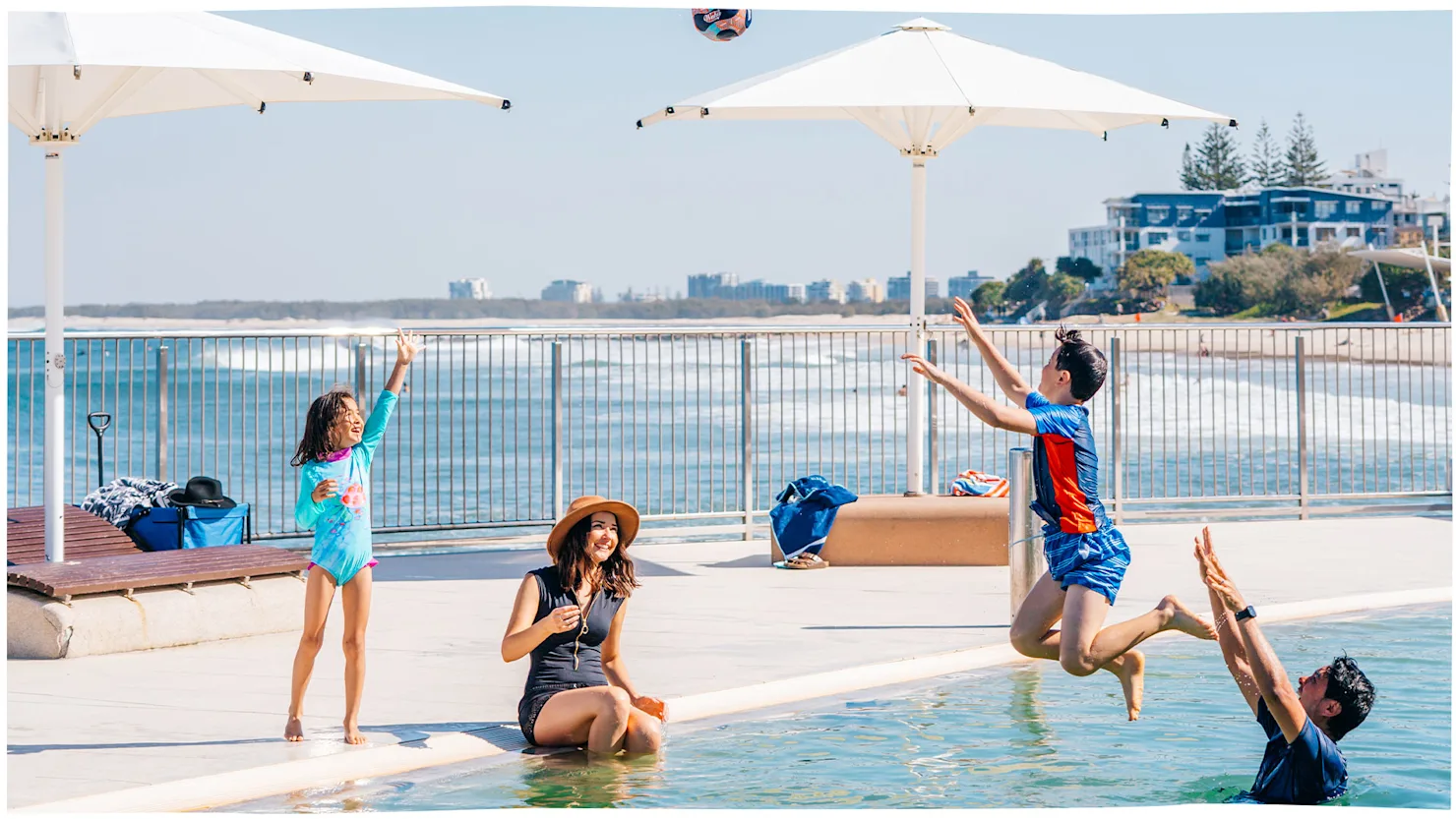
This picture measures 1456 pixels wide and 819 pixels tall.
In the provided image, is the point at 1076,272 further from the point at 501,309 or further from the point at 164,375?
the point at 164,375

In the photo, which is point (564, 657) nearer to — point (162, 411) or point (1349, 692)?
point (1349, 692)

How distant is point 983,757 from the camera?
643cm

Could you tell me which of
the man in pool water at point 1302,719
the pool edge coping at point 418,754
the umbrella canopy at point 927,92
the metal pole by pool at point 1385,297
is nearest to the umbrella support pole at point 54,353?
the pool edge coping at point 418,754

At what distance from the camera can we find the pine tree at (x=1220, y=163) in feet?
483

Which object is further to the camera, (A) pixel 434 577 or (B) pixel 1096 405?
(B) pixel 1096 405

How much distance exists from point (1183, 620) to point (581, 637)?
2.33 m

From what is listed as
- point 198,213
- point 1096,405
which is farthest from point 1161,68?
point 1096,405

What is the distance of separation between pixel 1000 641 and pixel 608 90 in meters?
102

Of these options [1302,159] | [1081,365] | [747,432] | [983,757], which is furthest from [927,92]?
A: [1302,159]

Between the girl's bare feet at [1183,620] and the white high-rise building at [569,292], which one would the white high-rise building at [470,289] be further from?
the girl's bare feet at [1183,620]

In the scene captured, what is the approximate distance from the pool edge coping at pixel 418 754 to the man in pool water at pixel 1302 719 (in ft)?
7.25

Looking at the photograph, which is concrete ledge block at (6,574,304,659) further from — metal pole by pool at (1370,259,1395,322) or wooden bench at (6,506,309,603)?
metal pole by pool at (1370,259,1395,322)

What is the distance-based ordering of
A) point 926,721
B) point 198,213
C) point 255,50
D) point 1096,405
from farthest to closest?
point 198,213
point 1096,405
point 255,50
point 926,721

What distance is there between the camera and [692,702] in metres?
7.04
